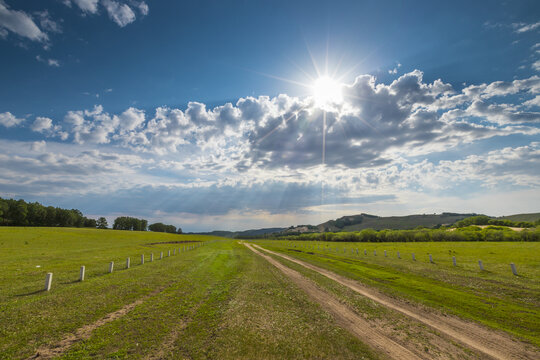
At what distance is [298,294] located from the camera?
1741 cm

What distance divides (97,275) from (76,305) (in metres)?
12.0

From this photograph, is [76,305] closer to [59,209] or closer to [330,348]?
[330,348]

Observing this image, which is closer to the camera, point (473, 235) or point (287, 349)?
point (287, 349)

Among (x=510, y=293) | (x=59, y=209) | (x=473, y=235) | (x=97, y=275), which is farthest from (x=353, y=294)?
(x=59, y=209)

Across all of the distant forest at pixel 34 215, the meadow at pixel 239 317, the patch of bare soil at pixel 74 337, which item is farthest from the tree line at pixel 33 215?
the patch of bare soil at pixel 74 337

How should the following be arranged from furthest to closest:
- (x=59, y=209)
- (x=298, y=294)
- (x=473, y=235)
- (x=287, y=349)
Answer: (x=59, y=209), (x=473, y=235), (x=298, y=294), (x=287, y=349)

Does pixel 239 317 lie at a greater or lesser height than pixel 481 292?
greater

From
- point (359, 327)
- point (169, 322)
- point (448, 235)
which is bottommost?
point (448, 235)

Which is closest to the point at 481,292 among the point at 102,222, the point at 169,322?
the point at 169,322


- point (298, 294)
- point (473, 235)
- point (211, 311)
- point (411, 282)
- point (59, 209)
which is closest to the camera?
point (211, 311)

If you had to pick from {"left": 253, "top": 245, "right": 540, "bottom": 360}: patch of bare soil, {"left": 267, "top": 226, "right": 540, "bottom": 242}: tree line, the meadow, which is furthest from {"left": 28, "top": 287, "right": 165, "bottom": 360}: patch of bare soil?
{"left": 267, "top": 226, "right": 540, "bottom": 242}: tree line

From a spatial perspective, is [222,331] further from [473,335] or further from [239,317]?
[473,335]

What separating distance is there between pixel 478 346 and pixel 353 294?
8446mm

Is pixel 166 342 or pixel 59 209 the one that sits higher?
pixel 59 209
